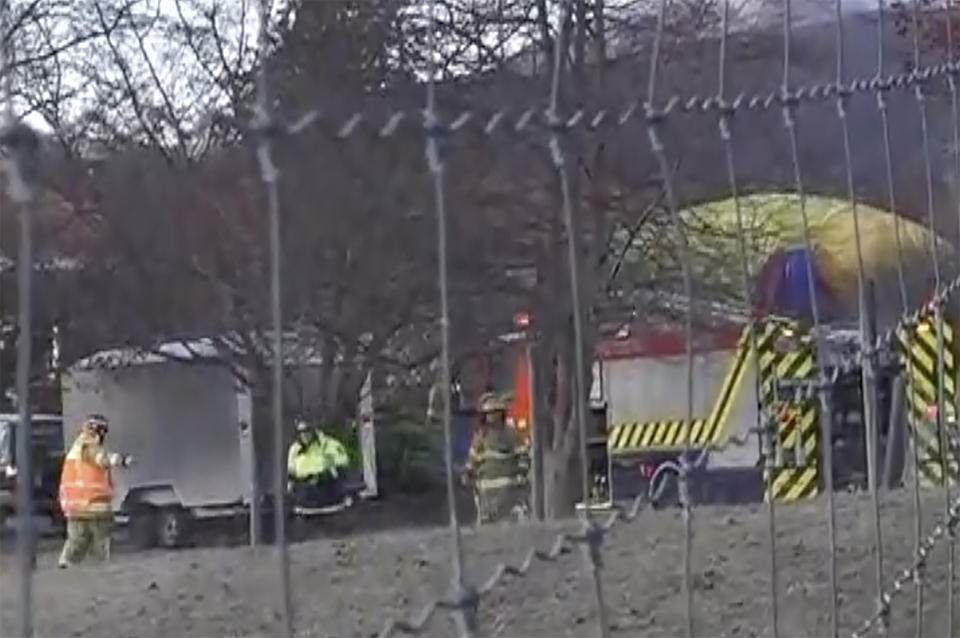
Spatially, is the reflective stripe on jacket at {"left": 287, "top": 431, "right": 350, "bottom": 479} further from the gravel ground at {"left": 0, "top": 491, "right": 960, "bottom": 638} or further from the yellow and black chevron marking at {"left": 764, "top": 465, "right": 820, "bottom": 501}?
the yellow and black chevron marking at {"left": 764, "top": 465, "right": 820, "bottom": 501}

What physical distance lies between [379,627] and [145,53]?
224 centimetres

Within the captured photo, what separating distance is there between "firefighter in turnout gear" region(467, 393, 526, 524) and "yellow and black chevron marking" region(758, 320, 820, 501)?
127 cm

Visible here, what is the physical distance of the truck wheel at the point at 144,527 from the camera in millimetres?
9203

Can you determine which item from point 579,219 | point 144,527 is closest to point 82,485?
point 144,527

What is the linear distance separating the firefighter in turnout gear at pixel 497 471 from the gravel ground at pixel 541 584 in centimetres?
49

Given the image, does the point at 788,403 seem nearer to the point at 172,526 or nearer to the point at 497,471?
the point at 497,471

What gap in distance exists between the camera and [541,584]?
5.06 metres

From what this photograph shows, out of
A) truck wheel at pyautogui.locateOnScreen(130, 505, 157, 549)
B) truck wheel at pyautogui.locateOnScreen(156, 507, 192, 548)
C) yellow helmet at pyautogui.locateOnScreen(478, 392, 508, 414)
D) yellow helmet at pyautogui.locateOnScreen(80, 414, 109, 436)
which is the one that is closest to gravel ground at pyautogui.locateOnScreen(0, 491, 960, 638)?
yellow helmet at pyautogui.locateOnScreen(478, 392, 508, 414)

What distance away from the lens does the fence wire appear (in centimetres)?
202

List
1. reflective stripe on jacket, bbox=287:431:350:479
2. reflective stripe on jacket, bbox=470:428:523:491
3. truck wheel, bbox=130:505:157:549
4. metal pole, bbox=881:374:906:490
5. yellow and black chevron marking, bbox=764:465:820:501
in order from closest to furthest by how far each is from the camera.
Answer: reflective stripe on jacket, bbox=287:431:350:479, yellow and black chevron marking, bbox=764:465:820:501, metal pole, bbox=881:374:906:490, reflective stripe on jacket, bbox=470:428:523:491, truck wheel, bbox=130:505:157:549

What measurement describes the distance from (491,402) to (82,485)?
51.3 inches

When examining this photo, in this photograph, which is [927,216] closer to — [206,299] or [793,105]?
[793,105]

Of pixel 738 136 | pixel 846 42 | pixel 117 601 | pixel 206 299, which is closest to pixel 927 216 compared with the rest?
pixel 846 42

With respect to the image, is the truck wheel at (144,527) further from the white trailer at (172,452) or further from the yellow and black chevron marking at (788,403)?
the yellow and black chevron marking at (788,403)
